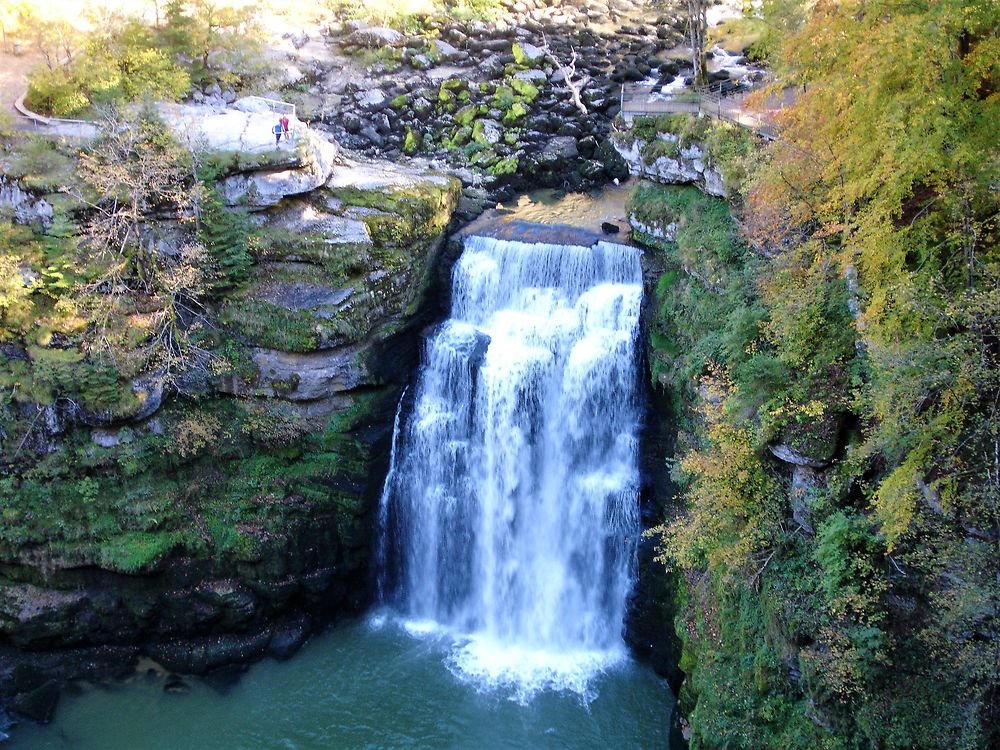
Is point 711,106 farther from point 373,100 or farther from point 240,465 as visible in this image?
point 240,465

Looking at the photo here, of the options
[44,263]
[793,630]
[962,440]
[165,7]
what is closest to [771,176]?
[962,440]

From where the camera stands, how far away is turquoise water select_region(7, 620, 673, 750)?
1942 cm

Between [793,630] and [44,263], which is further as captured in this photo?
[44,263]

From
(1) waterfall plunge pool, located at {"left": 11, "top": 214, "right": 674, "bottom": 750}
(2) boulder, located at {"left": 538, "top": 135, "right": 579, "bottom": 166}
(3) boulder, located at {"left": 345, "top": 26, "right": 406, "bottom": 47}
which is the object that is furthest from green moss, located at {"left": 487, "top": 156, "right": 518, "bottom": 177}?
(3) boulder, located at {"left": 345, "top": 26, "right": 406, "bottom": 47}

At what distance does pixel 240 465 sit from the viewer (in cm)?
2295

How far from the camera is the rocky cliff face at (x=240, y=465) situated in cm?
2144

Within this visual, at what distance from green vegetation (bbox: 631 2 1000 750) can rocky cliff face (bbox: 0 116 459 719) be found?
9.73m

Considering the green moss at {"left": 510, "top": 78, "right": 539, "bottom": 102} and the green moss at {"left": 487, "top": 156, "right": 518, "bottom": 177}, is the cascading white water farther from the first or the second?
the green moss at {"left": 510, "top": 78, "right": 539, "bottom": 102}

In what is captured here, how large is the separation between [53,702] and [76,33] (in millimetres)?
19693

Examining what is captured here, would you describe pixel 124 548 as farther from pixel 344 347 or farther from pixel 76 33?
pixel 76 33

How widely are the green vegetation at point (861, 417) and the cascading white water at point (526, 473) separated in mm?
3581

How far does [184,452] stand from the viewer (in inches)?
871

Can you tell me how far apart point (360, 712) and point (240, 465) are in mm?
7495

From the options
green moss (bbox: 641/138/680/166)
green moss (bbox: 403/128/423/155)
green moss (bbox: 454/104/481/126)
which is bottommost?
green moss (bbox: 641/138/680/166)
